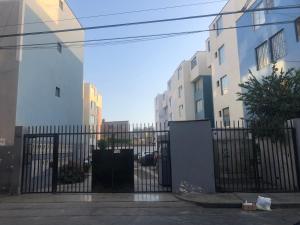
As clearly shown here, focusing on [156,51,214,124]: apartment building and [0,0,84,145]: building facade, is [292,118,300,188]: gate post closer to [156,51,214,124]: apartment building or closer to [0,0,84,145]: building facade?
[0,0,84,145]: building facade

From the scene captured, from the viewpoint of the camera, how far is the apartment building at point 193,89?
134ft

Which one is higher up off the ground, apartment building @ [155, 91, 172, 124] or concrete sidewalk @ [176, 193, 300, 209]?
apartment building @ [155, 91, 172, 124]

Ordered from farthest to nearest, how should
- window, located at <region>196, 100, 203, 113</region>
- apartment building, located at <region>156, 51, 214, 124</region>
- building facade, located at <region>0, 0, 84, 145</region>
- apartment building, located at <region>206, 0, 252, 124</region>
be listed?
1. window, located at <region>196, 100, 203, 113</region>
2. apartment building, located at <region>156, 51, 214, 124</region>
3. apartment building, located at <region>206, 0, 252, 124</region>
4. building facade, located at <region>0, 0, 84, 145</region>

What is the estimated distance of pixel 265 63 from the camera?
2106 cm

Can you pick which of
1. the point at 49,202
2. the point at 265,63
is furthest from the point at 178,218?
the point at 265,63

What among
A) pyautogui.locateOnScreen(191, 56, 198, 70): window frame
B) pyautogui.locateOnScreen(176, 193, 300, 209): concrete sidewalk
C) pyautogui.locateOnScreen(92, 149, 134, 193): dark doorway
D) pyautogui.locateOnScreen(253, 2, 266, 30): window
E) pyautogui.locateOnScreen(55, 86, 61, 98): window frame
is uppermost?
pyautogui.locateOnScreen(191, 56, 198, 70): window frame

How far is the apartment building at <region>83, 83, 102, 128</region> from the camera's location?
167 feet

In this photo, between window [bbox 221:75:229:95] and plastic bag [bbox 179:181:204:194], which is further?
window [bbox 221:75:229:95]

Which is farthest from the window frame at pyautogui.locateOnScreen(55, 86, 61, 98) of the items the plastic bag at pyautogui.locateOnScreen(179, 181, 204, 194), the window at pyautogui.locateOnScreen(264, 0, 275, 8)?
the window at pyautogui.locateOnScreen(264, 0, 275, 8)

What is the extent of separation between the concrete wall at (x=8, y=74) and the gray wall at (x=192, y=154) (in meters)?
6.84

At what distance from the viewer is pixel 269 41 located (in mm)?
20281

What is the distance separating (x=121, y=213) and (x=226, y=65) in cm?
2387

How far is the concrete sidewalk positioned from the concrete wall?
7.63m

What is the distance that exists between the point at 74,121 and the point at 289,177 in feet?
50.1
